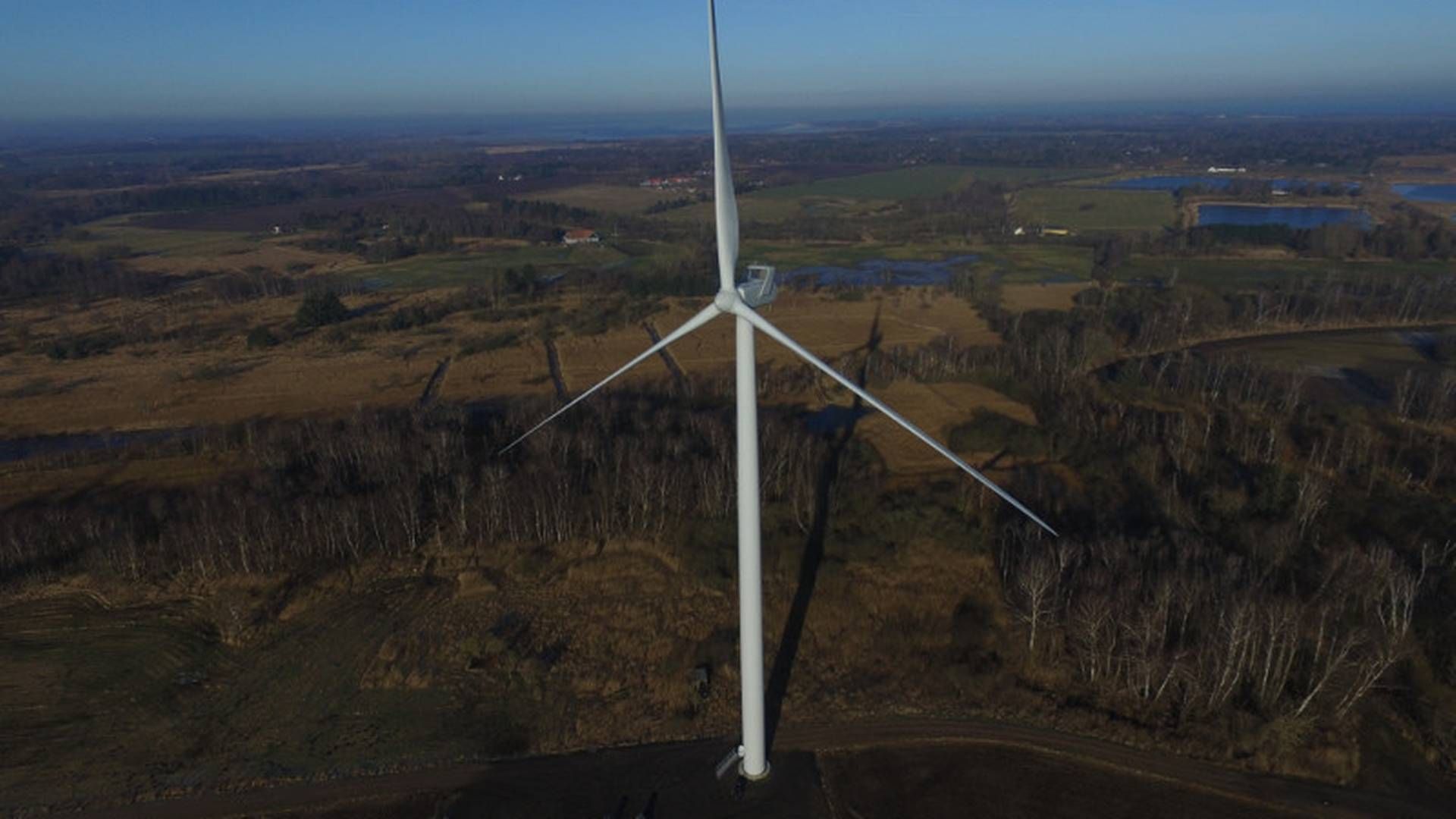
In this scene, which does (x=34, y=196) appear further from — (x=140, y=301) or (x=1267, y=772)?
(x=1267, y=772)

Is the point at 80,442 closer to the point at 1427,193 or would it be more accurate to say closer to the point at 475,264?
the point at 475,264

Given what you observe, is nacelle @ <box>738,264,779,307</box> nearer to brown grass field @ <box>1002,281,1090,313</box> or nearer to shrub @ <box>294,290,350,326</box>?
brown grass field @ <box>1002,281,1090,313</box>

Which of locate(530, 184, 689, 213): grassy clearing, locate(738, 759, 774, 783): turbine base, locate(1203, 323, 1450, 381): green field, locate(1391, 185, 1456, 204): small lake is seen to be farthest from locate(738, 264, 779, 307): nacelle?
locate(1391, 185, 1456, 204): small lake

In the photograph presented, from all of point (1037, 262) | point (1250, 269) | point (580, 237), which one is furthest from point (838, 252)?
point (1250, 269)

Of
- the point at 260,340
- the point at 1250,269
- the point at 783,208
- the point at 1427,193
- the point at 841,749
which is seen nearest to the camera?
the point at 841,749

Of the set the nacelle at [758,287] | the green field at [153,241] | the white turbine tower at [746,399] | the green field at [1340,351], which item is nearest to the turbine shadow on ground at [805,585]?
the white turbine tower at [746,399]
